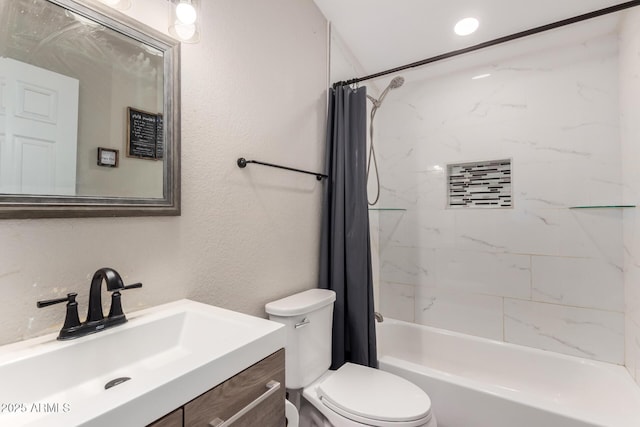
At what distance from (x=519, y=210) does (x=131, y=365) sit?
2.36m

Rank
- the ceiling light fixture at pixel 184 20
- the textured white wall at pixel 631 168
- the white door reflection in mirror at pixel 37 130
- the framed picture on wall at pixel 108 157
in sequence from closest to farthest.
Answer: the white door reflection in mirror at pixel 37 130 → the framed picture on wall at pixel 108 157 → the ceiling light fixture at pixel 184 20 → the textured white wall at pixel 631 168

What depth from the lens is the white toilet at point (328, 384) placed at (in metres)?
1.24

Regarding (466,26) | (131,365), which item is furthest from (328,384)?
(466,26)

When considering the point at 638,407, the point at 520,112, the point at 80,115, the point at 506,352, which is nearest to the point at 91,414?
the point at 80,115

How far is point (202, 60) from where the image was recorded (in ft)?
3.87

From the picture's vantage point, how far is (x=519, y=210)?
82.4 inches

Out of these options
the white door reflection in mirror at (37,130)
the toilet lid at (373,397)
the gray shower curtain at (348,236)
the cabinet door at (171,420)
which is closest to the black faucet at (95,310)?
the white door reflection in mirror at (37,130)

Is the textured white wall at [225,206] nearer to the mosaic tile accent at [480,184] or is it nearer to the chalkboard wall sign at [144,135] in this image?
the chalkboard wall sign at [144,135]

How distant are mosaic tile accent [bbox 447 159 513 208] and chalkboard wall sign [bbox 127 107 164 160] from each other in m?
2.09

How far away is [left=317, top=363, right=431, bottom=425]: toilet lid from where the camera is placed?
1.22 m

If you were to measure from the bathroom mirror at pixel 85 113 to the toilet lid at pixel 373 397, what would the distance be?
3.53 feet

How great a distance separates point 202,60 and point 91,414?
1177 millimetres

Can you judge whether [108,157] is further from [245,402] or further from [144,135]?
[245,402]

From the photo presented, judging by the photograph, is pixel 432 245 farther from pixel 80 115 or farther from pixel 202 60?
pixel 80 115
